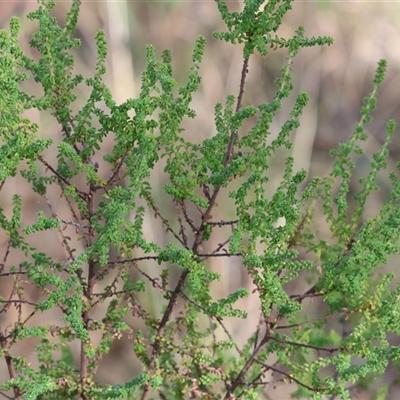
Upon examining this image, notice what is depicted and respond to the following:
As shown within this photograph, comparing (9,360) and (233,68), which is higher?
(233,68)

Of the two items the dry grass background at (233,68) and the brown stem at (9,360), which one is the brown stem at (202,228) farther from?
the dry grass background at (233,68)

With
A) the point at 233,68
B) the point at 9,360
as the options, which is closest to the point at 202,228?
the point at 9,360

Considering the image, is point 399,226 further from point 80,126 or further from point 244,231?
point 80,126

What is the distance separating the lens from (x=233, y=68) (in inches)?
82.3

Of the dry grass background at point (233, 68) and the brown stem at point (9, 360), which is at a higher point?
the dry grass background at point (233, 68)

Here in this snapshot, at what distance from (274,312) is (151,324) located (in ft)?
0.62

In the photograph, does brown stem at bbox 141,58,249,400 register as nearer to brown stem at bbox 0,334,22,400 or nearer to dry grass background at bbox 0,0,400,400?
brown stem at bbox 0,334,22,400

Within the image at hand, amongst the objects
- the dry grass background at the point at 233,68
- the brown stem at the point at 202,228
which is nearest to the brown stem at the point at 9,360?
the brown stem at the point at 202,228

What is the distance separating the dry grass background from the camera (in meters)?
1.92

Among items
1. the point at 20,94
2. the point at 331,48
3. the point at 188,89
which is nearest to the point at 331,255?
the point at 188,89

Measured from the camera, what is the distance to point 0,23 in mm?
1930

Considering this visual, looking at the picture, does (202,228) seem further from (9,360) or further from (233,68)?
(233,68)

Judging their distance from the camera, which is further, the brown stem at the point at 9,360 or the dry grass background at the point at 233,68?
the dry grass background at the point at 233,68

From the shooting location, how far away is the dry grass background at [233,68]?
6.30 feet
